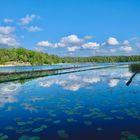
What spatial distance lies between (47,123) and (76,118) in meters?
1.65

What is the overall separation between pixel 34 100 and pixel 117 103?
Answer: 19.9ft

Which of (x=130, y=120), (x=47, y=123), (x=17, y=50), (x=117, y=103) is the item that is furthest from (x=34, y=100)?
(x=17, y=50)

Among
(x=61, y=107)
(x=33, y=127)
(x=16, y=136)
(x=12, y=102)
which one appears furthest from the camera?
(x=12, y=102)

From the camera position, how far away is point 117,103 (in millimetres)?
17688

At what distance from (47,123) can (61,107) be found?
158 inches

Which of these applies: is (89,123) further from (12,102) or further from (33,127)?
(12,102)

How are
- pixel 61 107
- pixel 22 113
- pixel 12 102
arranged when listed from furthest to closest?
1. pixel 12 102
2. pixel 61 107
3. pixel 22 113

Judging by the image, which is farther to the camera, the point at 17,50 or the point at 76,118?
the point at 17,50

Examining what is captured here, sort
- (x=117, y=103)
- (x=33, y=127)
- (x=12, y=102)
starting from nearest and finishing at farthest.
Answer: (x=33, y=127)
(x=117, y=103)
(x=12, y=102)

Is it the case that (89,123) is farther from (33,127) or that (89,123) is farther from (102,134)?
(33,127)

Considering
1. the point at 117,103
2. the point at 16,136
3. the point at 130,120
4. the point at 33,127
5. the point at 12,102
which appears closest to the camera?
the point at 16,136

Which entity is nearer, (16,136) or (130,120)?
(16,136)

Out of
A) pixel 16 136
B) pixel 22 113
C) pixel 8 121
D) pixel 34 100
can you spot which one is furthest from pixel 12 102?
pixel 16 136

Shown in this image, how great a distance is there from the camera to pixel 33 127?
39.1ft
